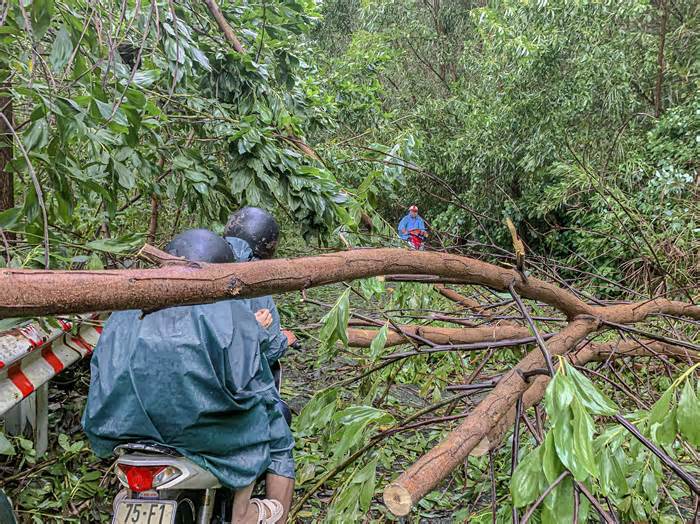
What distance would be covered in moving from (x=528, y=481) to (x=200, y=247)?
1.44m

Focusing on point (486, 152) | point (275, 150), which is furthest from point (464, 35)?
point (275, 150)

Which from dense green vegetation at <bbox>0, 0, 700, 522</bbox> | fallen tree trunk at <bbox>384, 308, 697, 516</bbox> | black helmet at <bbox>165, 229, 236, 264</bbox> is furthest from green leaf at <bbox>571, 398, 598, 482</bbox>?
black helmet at <bbox>165, 229, 236, 264</bbox>

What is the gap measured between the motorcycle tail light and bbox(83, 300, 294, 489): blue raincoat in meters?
0.09

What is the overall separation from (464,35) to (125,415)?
13.1m

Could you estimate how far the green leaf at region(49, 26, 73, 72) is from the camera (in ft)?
5.35

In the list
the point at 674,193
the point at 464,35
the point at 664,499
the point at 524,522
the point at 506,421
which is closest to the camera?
the point at 524,522

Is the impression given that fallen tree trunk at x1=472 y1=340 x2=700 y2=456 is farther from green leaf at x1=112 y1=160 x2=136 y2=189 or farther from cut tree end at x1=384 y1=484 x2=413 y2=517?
green leaf at x1=112 y1=160 x2=136 y2=189

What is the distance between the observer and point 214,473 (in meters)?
2.03

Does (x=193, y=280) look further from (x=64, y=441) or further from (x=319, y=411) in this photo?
(x=64, y=441)

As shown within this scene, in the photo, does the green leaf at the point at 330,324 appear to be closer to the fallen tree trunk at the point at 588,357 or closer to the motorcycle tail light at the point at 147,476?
the fallen tree trunk at the point at 588,357

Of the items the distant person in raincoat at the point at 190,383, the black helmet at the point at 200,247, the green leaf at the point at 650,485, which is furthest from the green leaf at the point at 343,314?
the green leaf at the point at 650,485

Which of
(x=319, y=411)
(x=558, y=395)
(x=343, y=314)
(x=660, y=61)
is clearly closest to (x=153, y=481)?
(x=319, y=411)

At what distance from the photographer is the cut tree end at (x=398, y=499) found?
34.7 inches

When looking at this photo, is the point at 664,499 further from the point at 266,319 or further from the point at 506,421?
the point at 266,319
